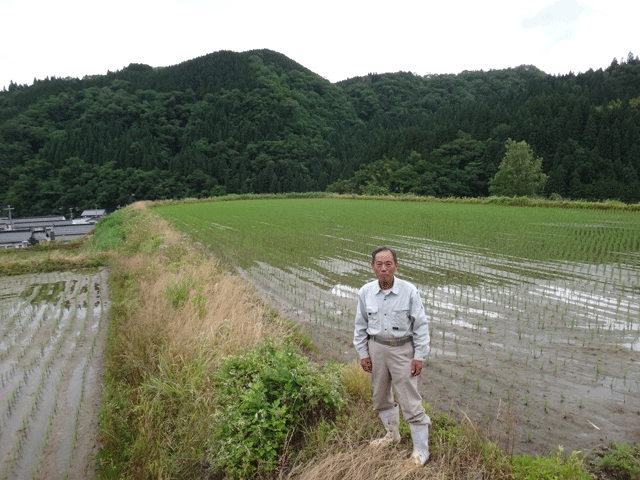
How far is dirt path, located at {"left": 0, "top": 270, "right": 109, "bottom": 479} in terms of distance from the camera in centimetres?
379

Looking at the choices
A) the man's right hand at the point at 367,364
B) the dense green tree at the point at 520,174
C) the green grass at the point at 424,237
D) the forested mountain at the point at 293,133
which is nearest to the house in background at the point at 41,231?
the forested mountain at the point at 293,133

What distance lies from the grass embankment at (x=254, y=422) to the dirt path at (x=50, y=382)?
31 cm

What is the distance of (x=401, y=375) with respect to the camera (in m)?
2.79

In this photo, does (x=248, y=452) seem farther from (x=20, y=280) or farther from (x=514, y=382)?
(x=20, y=280)

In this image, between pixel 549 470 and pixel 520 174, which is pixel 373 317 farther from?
pixel 520 174

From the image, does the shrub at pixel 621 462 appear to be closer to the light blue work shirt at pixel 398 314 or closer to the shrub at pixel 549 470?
the shrub at pixel 549 470

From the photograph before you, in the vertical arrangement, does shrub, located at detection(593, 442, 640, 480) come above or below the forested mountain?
below

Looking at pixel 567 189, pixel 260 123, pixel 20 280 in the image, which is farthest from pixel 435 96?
pixel 20 280

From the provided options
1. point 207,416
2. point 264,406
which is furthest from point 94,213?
point 264,406

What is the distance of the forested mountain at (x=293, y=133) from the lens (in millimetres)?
51688

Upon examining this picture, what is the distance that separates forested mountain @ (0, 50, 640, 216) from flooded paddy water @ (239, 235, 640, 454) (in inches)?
1715

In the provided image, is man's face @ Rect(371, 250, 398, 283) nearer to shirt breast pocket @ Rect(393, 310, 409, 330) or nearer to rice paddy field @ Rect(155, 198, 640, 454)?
shirt breast pocket @ Rect(393, 310, 409, 330)

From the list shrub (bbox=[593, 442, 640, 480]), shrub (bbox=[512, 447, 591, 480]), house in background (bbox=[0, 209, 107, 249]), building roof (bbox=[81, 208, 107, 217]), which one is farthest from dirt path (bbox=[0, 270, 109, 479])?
building roof (bbox=[81, 208, 107, 217])

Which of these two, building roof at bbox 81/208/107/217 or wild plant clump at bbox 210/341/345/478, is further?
building roof at bbox 81/208/107/217
